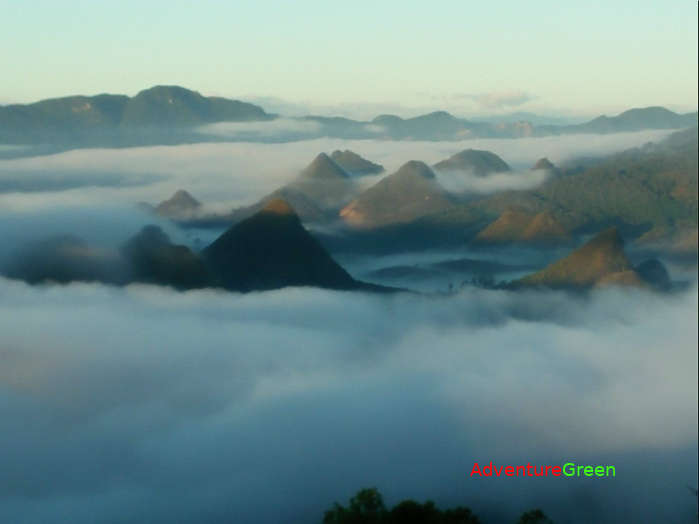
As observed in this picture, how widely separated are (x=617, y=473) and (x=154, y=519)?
45.2 feet

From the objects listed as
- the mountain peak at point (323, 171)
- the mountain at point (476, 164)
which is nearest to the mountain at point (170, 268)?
the mountain peak at point (323, 171)

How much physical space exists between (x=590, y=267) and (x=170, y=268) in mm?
26678

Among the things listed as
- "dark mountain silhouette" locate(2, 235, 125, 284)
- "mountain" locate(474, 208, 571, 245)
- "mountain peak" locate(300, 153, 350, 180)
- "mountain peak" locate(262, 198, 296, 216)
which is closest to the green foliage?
"dark mountain silhouette" locate(2, 235, 125, 284)

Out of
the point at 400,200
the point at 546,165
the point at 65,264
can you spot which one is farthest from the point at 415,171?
the point at 65,264

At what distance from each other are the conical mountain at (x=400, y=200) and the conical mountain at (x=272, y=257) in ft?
172

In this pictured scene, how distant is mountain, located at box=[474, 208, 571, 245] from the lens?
3848 inches

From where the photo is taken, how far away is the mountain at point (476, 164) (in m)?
148

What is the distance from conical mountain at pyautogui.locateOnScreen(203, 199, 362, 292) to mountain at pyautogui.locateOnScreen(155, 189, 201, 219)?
2154 inches

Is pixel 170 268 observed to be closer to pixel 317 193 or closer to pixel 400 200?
pixel 400 200

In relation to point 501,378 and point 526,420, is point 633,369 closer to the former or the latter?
point 526,420

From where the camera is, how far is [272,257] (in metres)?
72.6

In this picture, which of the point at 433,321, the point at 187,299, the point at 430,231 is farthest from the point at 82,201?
the point at 433,321

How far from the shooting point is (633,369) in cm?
2444

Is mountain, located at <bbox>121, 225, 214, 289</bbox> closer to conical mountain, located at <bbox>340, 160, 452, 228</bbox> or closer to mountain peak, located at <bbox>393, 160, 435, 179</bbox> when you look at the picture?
conical mountain, located at <bbox>340, 160, 452, 228</bbox>
